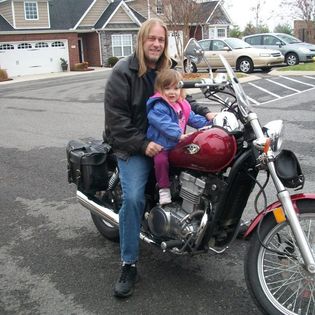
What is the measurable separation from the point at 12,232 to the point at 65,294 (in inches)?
58.4

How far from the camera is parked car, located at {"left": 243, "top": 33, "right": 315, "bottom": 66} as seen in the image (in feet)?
76.2

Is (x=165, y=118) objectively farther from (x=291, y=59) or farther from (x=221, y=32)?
(x=221, y=32)

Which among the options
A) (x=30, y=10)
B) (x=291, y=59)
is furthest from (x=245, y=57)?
(x=30, y=10)

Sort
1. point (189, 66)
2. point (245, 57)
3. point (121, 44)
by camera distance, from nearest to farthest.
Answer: point (189, 66) < point (245, 57) < point (121, 44)

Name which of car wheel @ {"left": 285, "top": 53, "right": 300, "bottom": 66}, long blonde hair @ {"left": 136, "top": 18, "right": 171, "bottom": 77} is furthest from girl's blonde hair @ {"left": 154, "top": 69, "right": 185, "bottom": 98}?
car wheel @ {"left": 285, "top": 53, "right": 300, "bottom": 66}

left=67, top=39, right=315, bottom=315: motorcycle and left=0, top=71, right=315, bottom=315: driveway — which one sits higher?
left=67, top=39, right=315, bottom=315: motorcycle

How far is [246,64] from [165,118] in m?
19.7

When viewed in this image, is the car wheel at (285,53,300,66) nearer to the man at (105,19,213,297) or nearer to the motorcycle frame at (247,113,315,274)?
the man at (105,19,213,297)

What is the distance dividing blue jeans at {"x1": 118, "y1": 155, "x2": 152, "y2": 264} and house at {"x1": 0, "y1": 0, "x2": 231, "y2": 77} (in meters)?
28.3

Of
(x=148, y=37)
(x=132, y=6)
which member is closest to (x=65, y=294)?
(x=148, y=37)

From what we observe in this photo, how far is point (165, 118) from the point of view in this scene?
3162 mm

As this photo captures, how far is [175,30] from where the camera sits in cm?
1988

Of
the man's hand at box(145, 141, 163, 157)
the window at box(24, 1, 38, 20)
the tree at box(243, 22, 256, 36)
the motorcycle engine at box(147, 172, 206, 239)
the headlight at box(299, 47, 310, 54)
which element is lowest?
the motorcycle engine at box(147, 172, 206, 239)

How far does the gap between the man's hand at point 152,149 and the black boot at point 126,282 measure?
887 millimetres
